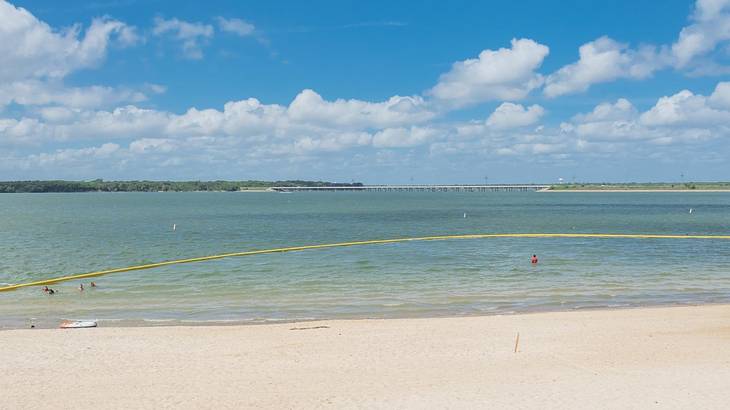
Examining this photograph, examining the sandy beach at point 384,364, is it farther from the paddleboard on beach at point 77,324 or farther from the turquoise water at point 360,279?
the turquoise water at point 360,279

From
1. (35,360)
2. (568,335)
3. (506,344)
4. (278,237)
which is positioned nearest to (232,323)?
(35,360)

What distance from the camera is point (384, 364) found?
56.4 ft

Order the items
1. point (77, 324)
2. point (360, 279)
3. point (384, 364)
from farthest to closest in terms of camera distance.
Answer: point (360, 279), point (77, 324), point (384, 364)

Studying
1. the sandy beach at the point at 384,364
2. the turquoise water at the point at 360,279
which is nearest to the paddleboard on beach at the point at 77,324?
the sandy beach at the point at 384,364

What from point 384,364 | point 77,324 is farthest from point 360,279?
point 384,364

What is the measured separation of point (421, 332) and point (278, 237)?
49.7 m

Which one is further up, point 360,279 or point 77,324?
point 77,324

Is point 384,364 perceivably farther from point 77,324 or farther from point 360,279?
point 360,279

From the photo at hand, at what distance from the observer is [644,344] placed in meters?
19.2

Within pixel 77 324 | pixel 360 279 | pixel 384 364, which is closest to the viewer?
pixel 384 364

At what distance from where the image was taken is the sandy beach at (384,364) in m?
14.1

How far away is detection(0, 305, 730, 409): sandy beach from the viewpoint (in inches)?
556

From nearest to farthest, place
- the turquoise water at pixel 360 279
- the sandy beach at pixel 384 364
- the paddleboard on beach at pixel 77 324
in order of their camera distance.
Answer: the sandy beach at pixel 384 364, the paddleboard on beach at pixel 77 324, the turquoise water at pixel 360 279

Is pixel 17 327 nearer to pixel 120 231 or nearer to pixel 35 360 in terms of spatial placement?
pixel 35 360
